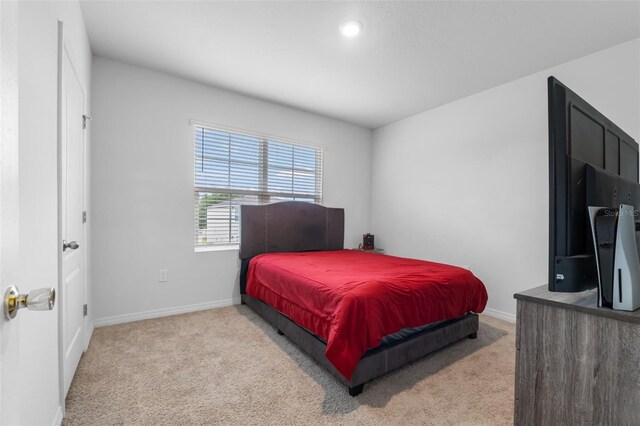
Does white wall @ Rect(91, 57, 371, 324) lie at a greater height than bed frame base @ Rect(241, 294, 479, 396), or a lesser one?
greater

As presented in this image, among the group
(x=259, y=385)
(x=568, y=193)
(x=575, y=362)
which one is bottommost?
(x=259, y=385)

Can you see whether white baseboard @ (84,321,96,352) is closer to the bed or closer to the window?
the window

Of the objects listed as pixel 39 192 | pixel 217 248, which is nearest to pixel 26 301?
pixel 39 192

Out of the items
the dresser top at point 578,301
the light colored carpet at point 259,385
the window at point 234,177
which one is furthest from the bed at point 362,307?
the dresser top at point 578,301

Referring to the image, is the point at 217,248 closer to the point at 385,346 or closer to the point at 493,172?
the point at 385,346

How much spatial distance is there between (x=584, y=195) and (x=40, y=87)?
7.24 feet

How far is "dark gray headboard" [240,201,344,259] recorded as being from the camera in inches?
140

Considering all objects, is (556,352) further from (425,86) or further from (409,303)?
(425,86)

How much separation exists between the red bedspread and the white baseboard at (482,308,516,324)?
847mm

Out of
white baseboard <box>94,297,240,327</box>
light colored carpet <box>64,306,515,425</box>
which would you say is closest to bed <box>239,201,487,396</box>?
light colored carpet <box>64,306,515,425</box>

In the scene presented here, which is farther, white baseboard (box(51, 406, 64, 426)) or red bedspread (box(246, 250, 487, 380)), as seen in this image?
red bedspread (box(246, 250, 487, 380))

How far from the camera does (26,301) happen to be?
576 mm

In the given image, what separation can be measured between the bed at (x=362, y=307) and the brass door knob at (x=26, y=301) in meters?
1.42

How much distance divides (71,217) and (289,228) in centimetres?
230
